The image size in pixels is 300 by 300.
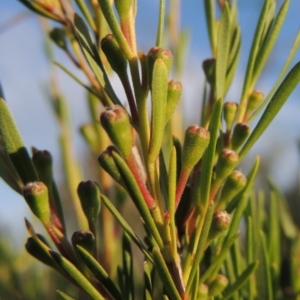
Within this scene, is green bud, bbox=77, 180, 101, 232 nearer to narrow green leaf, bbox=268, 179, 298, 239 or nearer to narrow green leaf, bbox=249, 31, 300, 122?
narrow green leaf, bbox=249, 31, 300, 122

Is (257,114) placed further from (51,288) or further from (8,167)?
(51,288)

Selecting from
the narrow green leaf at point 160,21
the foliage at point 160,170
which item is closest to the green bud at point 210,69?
the foliage at point 160,170

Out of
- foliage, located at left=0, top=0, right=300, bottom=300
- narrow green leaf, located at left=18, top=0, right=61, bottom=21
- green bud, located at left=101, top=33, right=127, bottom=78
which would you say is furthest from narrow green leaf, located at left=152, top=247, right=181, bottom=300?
narrow green leaf, located at left=18, top=0, right=61, bottom=21

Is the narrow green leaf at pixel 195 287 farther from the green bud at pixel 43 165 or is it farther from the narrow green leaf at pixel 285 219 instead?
the narrow green leaf at pixel 285 219

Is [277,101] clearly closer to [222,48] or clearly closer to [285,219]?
[222,48]

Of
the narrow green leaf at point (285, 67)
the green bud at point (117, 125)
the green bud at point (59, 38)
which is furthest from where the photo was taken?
the green bud at point (59, 38)

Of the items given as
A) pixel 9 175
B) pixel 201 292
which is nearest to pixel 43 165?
pixel 9 175
